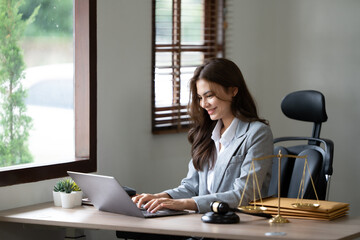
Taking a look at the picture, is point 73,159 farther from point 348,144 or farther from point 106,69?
point 348,144

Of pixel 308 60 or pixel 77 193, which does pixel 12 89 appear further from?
pixel 308 60

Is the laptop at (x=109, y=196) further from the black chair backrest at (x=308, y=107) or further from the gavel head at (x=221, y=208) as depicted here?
the black chair backrest at (x=308, y=107)

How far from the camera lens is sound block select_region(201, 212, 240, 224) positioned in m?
2.58

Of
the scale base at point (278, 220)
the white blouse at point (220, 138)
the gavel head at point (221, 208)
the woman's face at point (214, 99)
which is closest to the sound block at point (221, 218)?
the gavel head at point (221, 208)

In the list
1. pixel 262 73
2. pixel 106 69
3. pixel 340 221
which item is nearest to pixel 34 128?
pixel 106 69

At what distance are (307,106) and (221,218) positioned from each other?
95 centimetres

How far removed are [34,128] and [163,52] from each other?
98cm

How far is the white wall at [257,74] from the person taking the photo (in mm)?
3537

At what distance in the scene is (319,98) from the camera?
127 inches

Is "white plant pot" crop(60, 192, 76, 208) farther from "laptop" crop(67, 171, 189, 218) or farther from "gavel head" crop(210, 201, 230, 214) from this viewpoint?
"gavel head" crop(210, 201, 230, 214)

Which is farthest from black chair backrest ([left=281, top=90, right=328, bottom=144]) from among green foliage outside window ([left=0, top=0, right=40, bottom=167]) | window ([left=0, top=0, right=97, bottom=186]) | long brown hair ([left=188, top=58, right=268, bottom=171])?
green foliage outside window ([left=0, top=0, right=40, bottom=167])

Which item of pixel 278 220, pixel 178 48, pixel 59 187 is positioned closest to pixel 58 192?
pixel 59 187

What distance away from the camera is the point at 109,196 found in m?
2.79

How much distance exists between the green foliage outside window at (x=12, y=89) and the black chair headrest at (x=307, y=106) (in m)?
1.27
